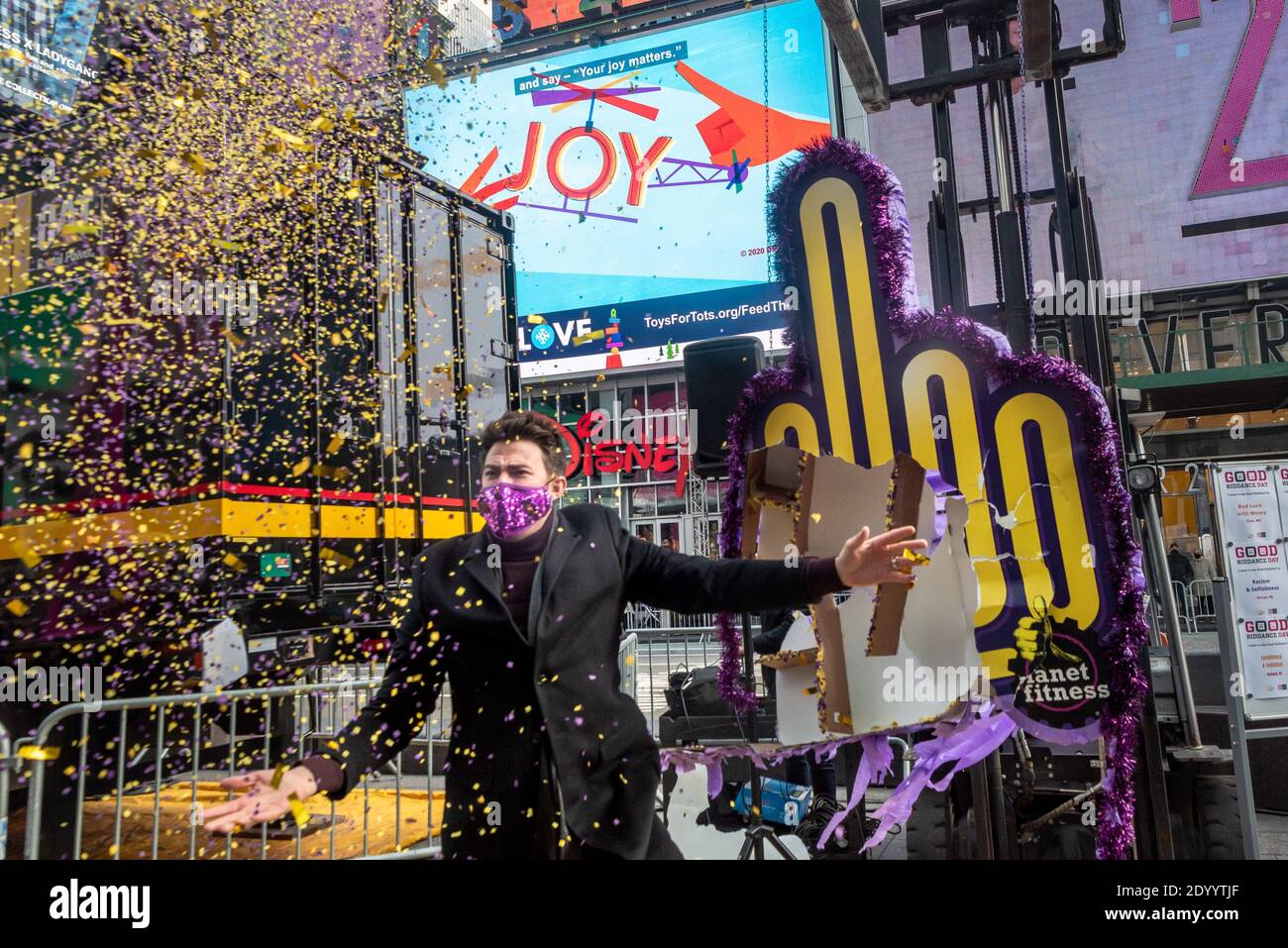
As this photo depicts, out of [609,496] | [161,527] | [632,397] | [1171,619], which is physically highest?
[632,397]

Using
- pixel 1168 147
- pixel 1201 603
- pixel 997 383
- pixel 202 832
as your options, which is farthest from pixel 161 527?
pixel 1168 147

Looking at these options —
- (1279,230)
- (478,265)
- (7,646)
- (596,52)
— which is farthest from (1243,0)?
(7,646)

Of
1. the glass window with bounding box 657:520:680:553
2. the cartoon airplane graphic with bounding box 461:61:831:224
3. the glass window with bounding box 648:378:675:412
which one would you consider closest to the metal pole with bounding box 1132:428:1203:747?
the cartoon airplane graphic with bounding box 461:61:831:224

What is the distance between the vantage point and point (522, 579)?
1.85 metres

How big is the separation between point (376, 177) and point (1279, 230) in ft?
38.4

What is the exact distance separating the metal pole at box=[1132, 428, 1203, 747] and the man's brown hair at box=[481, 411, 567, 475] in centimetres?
200

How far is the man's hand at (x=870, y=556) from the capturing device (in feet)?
5.62

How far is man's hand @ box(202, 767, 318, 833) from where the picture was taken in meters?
1.57

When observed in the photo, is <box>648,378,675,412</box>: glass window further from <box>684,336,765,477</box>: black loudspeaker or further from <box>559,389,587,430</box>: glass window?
<box>684,336,765,477</box>: black loudspeaker

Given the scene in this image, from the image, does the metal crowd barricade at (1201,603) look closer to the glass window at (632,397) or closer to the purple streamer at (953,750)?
the glass window at (632,397)

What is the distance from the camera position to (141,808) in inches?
162

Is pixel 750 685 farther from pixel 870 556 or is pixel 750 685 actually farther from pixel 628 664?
pixel 628 664

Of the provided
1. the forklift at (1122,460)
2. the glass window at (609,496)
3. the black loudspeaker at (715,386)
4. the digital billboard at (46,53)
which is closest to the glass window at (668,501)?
the glass window at (609,496)

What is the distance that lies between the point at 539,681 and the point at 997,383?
4.91 ft
